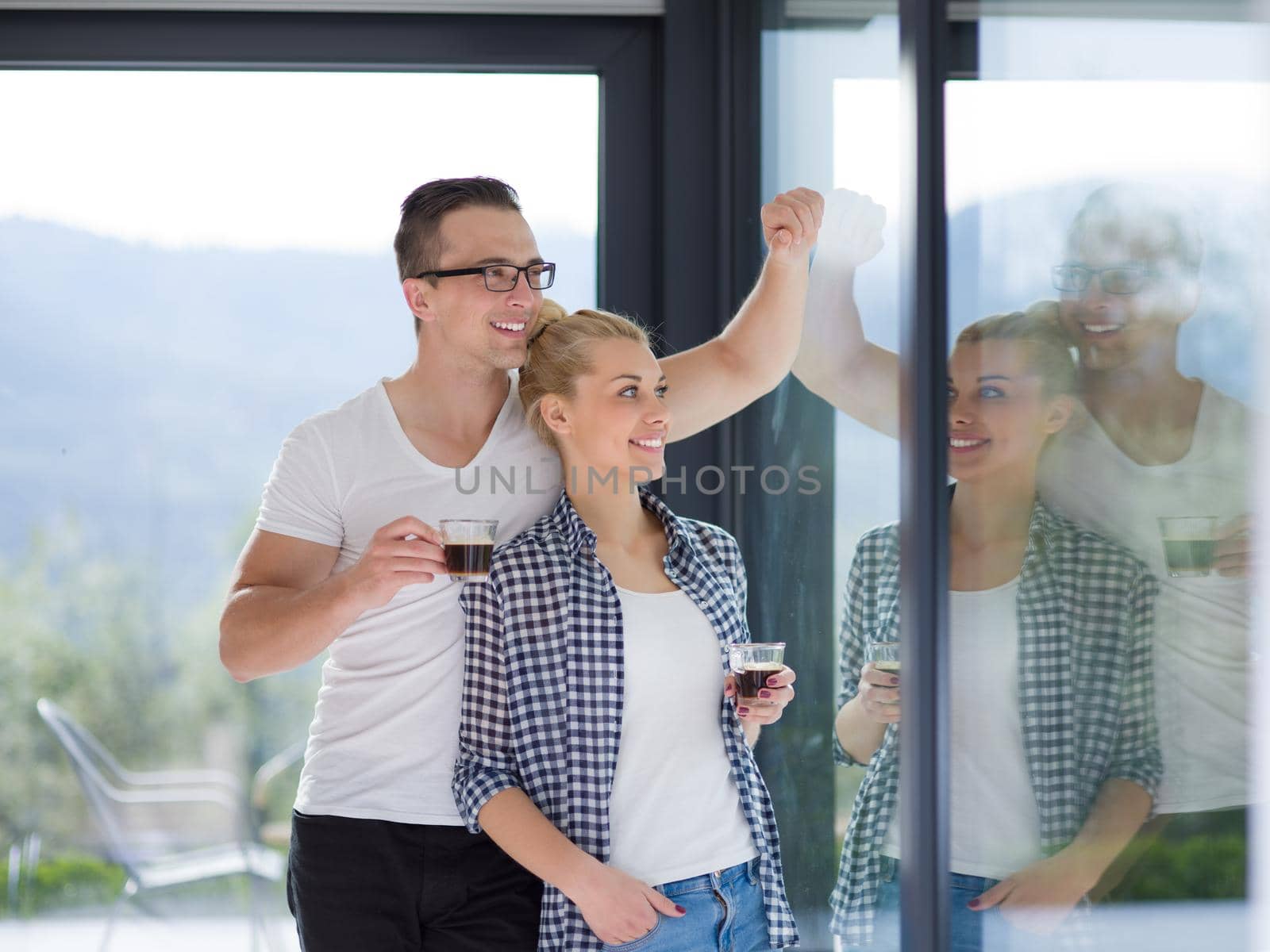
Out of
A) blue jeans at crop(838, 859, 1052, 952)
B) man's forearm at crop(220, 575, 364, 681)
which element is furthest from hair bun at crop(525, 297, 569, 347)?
blue jeans at crop(838, 859, 1052, 952)

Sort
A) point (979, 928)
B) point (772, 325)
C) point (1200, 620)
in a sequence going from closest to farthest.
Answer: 1. point (1200, 620)
2. point (979, 928)
3. point (772, 325)

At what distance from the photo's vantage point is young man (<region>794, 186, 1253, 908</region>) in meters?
0.98

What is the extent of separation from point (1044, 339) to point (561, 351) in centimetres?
84

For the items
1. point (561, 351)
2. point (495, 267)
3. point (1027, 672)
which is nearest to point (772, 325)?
point (561, 351)

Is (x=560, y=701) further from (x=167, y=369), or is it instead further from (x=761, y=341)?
(x=167, y=369)

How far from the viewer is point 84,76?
2.52m

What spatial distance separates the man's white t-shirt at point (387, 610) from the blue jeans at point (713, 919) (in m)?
0.35

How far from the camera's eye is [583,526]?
1750 mm

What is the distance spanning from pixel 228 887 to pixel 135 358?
1.20 meters

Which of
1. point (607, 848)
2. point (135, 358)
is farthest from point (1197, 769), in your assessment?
point (135, 358)

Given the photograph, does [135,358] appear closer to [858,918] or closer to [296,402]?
[296,402]

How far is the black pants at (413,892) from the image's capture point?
178cm

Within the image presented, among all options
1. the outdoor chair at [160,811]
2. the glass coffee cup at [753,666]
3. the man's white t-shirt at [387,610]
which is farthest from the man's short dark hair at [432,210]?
the outdoor chair at [160,811]

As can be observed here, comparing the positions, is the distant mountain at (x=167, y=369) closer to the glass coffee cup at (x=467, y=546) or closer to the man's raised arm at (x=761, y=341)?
the man's raised arm at (x=761, y=341)
